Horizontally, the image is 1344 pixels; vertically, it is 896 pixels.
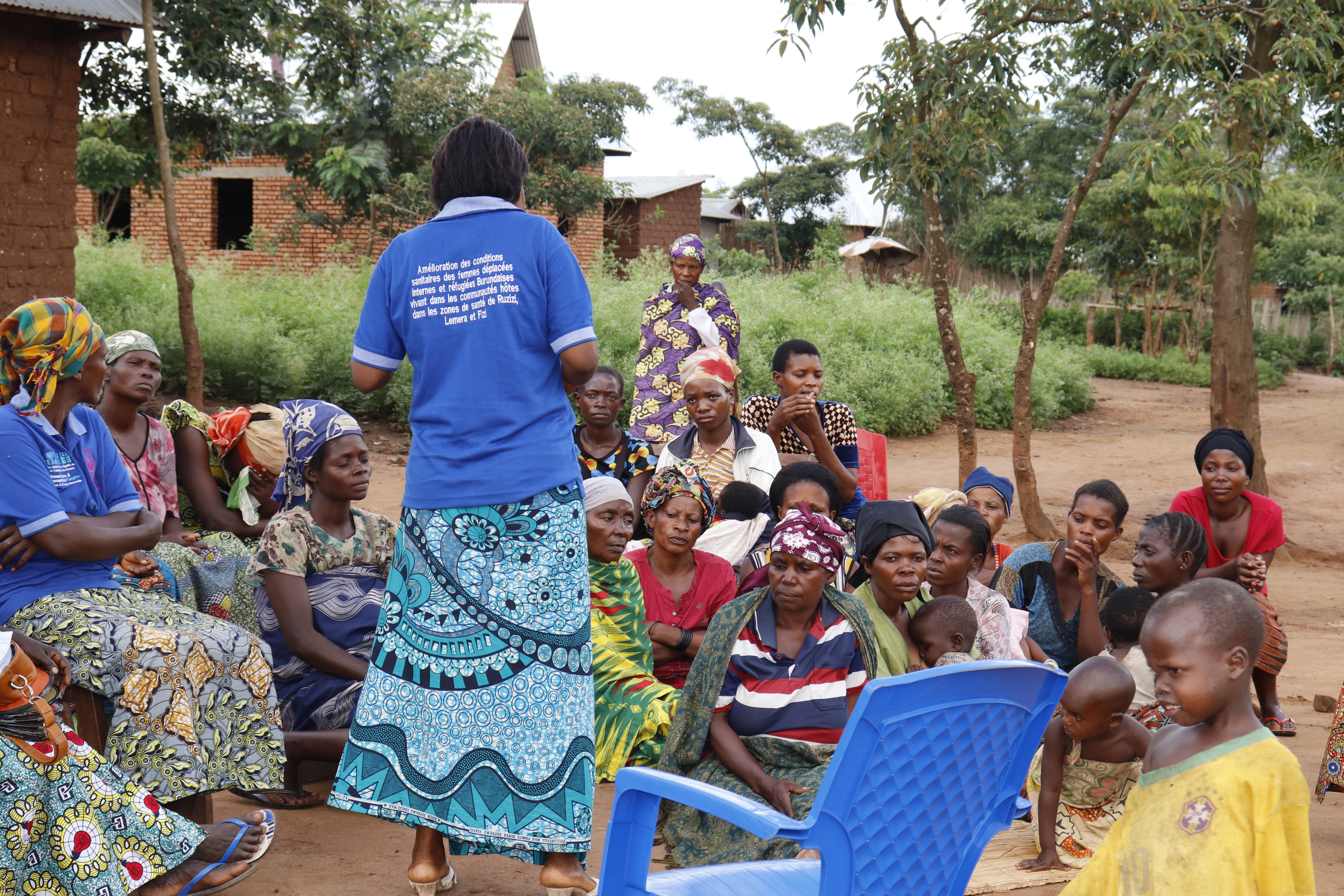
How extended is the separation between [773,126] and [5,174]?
24.3m

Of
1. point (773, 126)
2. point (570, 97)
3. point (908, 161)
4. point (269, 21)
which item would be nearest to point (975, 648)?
point (908, 161)

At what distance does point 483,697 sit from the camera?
280 centimetres

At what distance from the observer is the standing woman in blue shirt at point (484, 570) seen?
9.16 feet

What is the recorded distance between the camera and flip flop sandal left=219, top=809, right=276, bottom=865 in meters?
2.90

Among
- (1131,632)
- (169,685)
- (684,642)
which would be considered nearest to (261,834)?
(169,685)

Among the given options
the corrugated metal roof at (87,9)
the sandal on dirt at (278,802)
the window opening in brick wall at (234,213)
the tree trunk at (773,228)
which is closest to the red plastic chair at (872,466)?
the sandal on dirt at (278,802)

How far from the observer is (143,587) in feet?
12.1

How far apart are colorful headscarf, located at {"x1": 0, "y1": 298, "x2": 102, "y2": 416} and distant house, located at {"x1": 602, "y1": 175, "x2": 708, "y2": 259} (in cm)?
1815

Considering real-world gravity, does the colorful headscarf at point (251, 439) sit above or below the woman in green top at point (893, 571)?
above

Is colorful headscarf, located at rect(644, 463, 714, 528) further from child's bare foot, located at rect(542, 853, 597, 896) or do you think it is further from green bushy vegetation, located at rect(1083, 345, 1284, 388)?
green bushy vegetation, located at rect(1083, 345, 1284, 388)

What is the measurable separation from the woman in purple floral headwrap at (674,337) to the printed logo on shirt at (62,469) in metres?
3.79

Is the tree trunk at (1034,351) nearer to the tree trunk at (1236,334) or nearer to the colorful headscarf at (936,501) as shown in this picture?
the tree trunk at (1236,334)

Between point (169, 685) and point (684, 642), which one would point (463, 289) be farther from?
point (684, 642)

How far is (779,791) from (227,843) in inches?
57.0
